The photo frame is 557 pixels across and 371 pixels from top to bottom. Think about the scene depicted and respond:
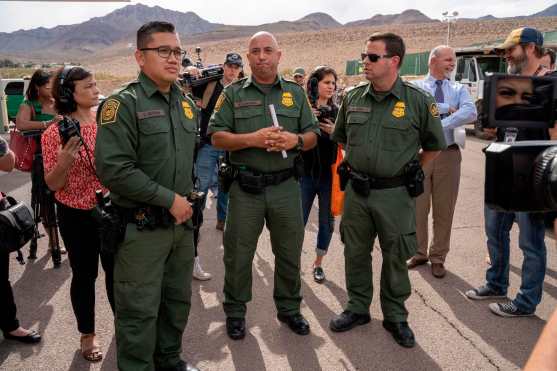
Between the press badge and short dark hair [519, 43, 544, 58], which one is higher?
short dark hair [519, 43, 544, 58]

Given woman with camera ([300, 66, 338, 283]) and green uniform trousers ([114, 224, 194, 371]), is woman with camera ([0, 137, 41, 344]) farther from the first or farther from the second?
woman with camera ([300, 66, 338, 283])

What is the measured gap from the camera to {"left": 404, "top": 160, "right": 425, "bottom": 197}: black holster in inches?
122

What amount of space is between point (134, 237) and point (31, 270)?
264 cm

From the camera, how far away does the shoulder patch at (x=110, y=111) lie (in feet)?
7.41

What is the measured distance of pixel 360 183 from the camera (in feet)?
10.4

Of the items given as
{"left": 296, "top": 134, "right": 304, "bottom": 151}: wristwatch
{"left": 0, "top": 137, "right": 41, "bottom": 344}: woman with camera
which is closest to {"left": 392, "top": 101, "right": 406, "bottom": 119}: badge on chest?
Answer: {"left": 296, "top": 134, "right": 304, "bottom": 151}: wristwatch

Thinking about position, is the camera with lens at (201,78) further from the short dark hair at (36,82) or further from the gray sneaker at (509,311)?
the gray sneaker at (509,311)

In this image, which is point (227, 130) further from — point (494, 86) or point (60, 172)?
point (494, 86)

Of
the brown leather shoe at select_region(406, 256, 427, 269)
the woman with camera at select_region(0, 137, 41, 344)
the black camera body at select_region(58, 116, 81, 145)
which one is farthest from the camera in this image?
the brown leather shoe at select_region(406, 256, 427, 269)

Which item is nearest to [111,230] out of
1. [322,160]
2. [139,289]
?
[139,289]

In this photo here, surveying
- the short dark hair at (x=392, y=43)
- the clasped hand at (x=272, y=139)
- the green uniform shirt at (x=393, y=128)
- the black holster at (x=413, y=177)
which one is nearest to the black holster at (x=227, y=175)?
the clasped hand at (x=272, y=139)

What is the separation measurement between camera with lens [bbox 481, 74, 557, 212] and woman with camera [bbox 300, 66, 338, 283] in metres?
2.30

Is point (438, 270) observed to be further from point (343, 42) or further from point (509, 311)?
point (343, 42)

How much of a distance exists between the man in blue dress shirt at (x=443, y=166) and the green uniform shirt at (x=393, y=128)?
109 cm
